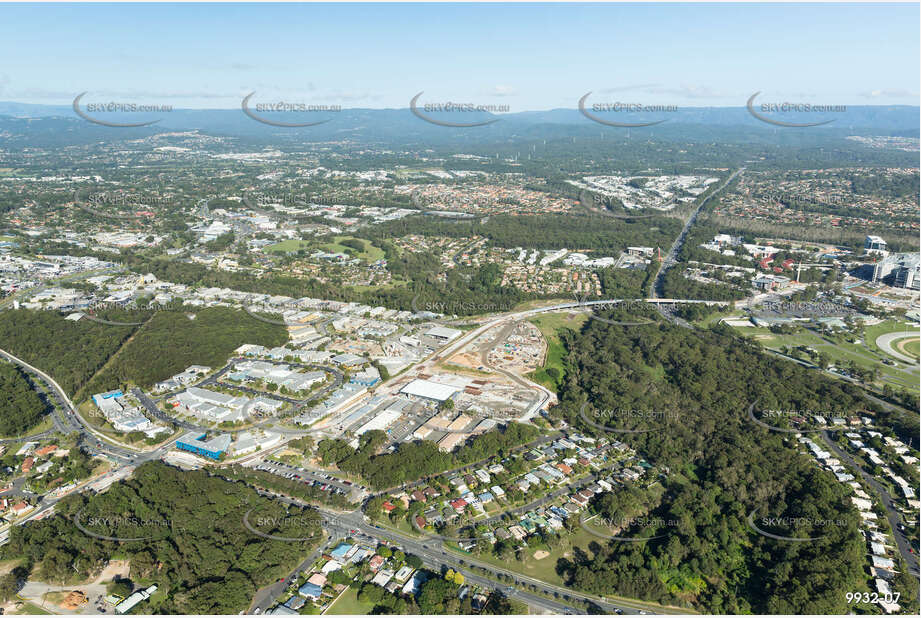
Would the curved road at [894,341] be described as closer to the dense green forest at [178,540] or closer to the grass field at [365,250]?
the dense green forest at [178,540]

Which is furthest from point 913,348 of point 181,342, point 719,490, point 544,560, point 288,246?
point 288,246

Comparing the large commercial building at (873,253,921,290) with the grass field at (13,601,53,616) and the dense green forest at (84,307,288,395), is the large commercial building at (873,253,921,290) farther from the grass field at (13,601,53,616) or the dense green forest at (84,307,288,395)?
the grass field at (13,601,53,616)

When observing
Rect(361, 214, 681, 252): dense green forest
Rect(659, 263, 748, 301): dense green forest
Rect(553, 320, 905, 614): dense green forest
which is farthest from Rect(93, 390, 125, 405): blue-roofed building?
Rect(659, 263, 748, 301): dense green forest

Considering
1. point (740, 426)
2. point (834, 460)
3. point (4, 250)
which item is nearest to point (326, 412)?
point (740, 426)

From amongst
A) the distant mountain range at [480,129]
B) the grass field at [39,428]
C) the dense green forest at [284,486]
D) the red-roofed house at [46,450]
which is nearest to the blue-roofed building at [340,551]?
the dense green forest at [284,486]

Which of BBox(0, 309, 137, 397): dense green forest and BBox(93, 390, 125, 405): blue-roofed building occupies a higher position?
BBox(0, 309, 137, 397): dense green forest

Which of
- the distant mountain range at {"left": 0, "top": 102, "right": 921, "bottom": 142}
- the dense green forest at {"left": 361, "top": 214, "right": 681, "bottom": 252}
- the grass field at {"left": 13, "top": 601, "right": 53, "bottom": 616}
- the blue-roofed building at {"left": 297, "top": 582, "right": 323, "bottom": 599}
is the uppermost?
the distant mountain range at {"left": 0, "top": 102, "right": 921, "bottom": 142}

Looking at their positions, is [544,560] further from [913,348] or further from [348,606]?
[913,348]

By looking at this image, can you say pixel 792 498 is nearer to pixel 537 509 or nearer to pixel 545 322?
pixel 537 509
